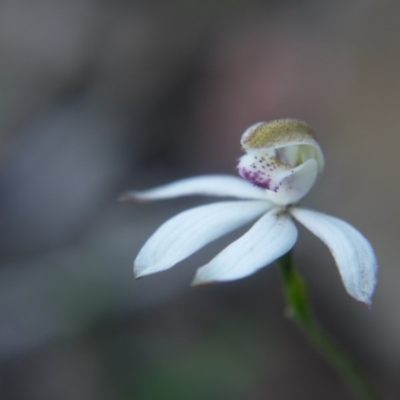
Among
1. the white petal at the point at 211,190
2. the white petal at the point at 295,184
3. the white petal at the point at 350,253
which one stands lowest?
the white petal at the point at 211,190

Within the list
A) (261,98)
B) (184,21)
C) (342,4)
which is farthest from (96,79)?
(342,4)

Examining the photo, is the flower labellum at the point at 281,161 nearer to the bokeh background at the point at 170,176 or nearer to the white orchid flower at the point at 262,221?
the white orchid flower at the point at 262,221

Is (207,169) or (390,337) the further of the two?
(207,169)

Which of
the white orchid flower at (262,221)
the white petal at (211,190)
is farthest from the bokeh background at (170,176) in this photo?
the white orchid flower at (262,221)

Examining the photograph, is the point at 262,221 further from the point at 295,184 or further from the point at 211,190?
the point at 211,190

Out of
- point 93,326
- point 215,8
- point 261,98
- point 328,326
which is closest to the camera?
point 93,326

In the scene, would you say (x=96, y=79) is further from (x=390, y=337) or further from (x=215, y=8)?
(x=390, y=337)

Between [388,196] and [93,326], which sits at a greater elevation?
[388,196]

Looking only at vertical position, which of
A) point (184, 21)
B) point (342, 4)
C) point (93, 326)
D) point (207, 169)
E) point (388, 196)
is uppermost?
point (342, 4)
